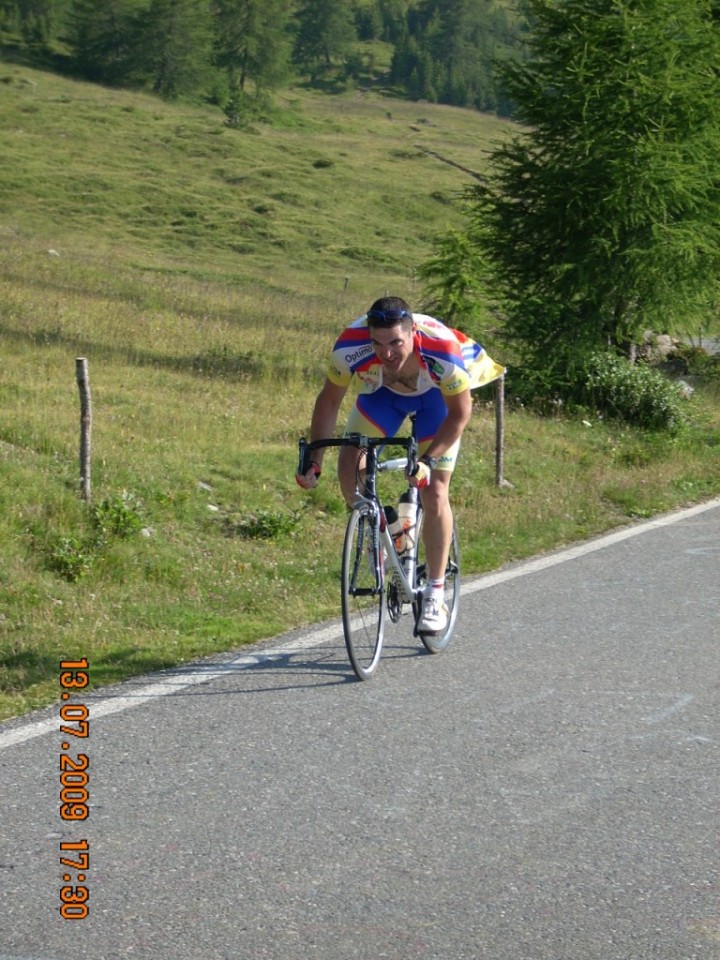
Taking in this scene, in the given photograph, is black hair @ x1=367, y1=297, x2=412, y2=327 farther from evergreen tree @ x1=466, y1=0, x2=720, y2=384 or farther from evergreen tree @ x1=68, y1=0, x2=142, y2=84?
evergreen tree @ x1=68, y1=0, x2=142, y2=84

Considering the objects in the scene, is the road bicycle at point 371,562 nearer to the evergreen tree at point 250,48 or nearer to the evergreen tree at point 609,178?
the evergreen tree at point 609,178

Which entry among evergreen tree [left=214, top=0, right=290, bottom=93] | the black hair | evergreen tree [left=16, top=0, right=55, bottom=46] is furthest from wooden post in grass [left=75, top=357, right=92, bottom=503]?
evergreen tree [left=16, top=0, right=55, bottom=46]

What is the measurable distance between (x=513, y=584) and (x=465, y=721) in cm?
299

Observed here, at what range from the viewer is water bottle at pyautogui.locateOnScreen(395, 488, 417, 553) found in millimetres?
6480

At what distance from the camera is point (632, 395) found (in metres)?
17.4

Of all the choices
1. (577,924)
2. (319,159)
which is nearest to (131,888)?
(577,924)

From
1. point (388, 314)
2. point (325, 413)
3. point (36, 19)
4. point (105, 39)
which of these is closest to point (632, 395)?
point (325, 413)

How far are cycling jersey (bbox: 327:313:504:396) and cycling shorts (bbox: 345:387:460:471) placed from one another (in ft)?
0.45

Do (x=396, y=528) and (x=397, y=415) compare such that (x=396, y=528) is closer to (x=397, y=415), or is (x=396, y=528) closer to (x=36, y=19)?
(x=397, y=415)

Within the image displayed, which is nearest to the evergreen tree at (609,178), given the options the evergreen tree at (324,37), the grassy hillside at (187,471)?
the grassy hillside at (187,471)

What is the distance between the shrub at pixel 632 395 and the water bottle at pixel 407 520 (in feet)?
35.4

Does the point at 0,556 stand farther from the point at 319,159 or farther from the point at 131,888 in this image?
the point at 319,159

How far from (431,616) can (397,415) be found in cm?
105

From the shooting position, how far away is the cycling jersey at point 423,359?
6.12m
